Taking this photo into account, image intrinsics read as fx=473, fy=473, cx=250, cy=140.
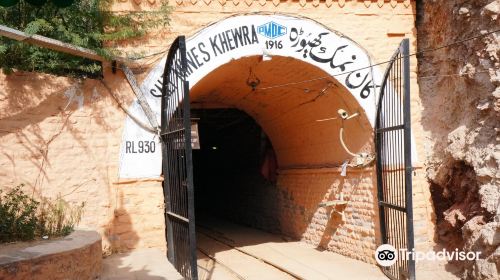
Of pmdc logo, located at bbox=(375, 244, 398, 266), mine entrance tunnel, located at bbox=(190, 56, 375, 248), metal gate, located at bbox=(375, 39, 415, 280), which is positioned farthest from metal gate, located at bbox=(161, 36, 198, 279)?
pmdc logo, located at bbox=(375, 244, 398, 266)

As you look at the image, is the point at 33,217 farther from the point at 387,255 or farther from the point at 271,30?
the point at 387,255

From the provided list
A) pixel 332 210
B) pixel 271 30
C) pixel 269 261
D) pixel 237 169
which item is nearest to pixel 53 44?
pixel 271 30

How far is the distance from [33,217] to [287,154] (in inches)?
263

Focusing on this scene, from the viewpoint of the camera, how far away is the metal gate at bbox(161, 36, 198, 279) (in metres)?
5.52

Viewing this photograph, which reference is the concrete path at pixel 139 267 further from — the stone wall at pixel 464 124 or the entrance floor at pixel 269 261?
the stone wall at pixel 464 124

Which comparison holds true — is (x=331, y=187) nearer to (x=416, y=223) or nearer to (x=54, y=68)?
(x=416, y=223)

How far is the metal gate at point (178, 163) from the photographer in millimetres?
5516

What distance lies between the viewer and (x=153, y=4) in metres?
7.39

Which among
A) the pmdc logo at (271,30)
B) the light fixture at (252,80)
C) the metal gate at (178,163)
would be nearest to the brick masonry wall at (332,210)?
the light fixture at (252,80)

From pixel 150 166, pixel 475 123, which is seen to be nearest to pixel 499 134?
pixel 475 123

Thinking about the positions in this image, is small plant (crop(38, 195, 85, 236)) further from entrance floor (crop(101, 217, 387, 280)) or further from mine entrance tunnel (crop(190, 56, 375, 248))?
mine entrance tunnel (crop(190, 56, 375, 248))

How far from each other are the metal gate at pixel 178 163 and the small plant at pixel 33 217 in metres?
1.29

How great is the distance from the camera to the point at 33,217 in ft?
17.6

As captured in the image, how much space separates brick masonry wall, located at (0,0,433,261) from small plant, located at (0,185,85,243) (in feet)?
0.60
